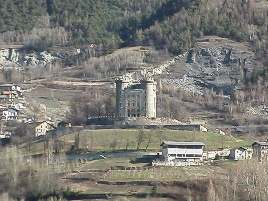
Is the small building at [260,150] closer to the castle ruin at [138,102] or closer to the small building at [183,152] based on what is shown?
the small building at [183,152]

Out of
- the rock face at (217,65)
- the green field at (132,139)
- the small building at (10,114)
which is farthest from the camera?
the rock face at (217,65)

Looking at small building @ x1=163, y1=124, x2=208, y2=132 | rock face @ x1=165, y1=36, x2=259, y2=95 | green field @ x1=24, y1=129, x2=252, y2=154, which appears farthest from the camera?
rock face @ x1=165, y1=36, x2=259, y2=95

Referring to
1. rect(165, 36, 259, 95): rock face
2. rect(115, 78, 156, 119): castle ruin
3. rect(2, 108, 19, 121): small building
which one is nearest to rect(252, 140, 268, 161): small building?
rect(115, 78, 156, 119): castle ruin

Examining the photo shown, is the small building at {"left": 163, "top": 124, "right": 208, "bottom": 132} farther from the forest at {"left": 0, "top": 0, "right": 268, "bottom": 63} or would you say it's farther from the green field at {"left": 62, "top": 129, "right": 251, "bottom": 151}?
the forest at {"left": 0, "top": 0, "right": 268, "bottom": 63}

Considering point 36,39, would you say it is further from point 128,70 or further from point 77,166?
point 77,166

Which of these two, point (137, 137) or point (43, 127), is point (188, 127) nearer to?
point (137, 137)

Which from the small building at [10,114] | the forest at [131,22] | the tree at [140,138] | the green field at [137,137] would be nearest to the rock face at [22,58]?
the forest at [131,22]

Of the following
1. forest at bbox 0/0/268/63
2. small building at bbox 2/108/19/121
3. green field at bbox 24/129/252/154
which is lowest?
small building at bbox 2/108/19/121
